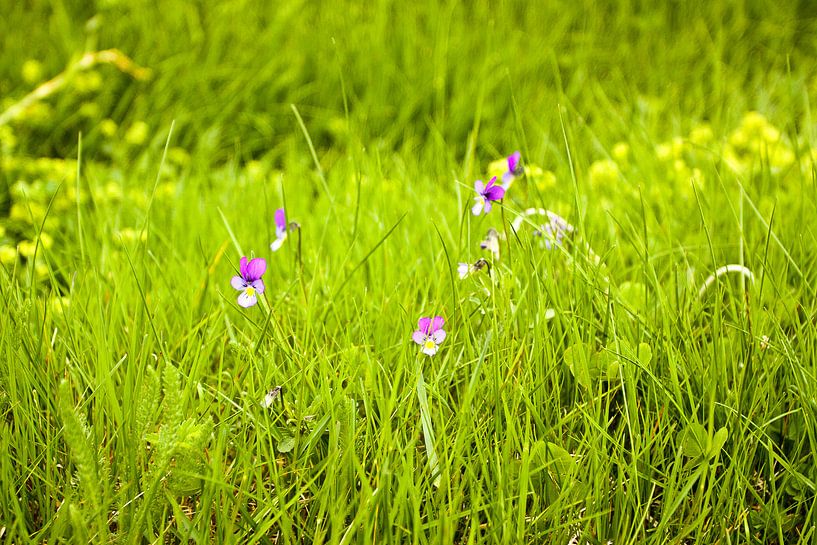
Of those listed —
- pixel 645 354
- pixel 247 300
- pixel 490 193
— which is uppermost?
pixel 490 193

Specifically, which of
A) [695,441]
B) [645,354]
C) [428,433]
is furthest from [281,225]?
[695,441]

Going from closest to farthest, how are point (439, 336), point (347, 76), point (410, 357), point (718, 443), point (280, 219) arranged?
1. point (718, 443)
2. point (439, 336)
3. point (410, 357)
4. point (280, 219)
5. point (347, 76)

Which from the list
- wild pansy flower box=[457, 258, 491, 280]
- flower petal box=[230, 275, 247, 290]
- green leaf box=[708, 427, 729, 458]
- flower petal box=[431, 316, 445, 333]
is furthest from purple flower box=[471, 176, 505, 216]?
green leaf box=[708, 427, 729, 458]

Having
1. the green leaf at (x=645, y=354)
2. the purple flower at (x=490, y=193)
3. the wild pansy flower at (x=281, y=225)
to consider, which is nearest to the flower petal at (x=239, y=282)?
the wild pansy flower at (x=281, y=225)

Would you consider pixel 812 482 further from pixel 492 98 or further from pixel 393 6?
pixel 393 6

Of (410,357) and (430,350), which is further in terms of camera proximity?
(410,357)

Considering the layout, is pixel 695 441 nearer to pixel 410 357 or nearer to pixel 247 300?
pixel 410 357

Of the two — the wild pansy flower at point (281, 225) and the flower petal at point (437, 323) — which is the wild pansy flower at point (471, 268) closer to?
the flower petal at point (437, 323)

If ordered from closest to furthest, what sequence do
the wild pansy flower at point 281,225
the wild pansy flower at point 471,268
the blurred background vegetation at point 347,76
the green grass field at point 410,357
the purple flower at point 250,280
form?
the green grass field at point 410,357 < the purple flower at point 250,280 < the wild pansy flower at point 471,268 < the wild pansy flower at point 281,225 < the blurred background vegetation at point 347,76
